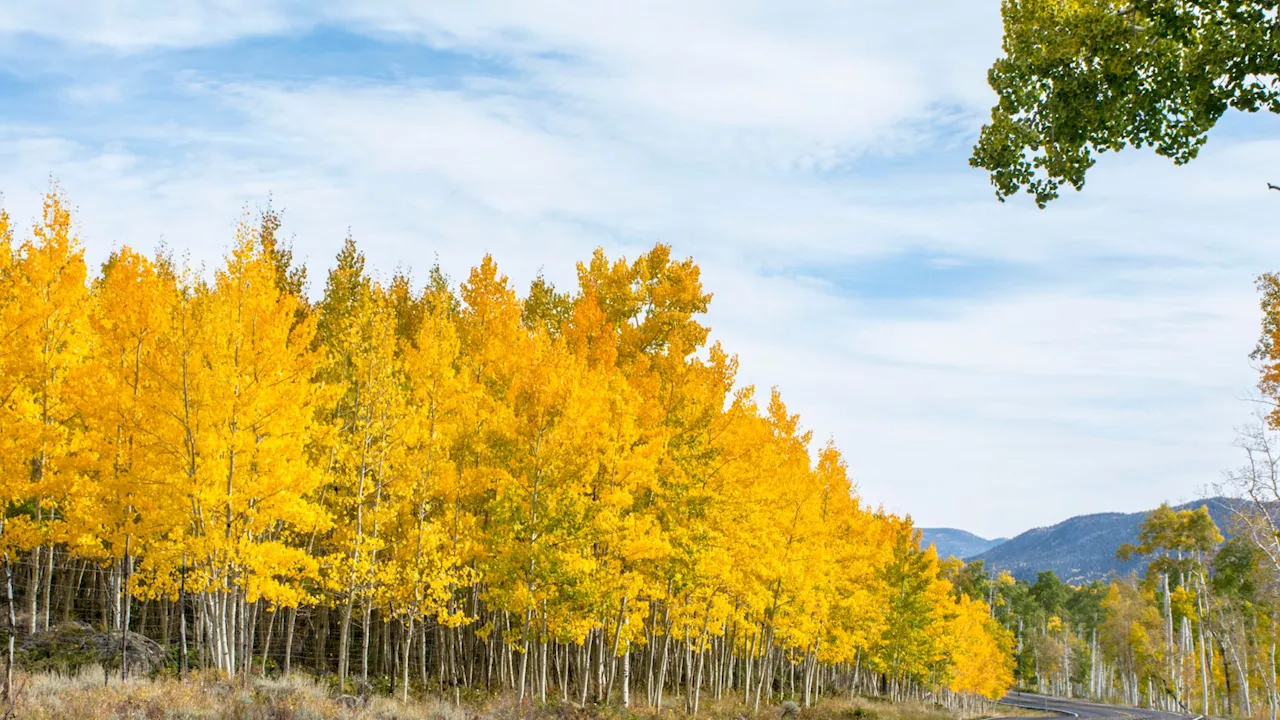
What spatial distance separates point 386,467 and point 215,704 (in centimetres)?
807

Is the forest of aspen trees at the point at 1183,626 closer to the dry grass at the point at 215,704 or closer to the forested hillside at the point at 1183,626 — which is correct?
the forested hillside at the point at 1183,626

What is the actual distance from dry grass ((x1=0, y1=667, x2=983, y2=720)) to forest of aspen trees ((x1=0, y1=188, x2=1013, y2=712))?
1.38 meters

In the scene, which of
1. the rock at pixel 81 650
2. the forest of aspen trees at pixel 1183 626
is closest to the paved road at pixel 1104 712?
the forest of aspen trees at pixel 1183 626

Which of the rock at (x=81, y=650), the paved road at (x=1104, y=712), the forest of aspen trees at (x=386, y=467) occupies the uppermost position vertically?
the forest of aspen trees at (x=386, y=467)

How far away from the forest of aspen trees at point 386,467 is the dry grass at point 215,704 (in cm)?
138

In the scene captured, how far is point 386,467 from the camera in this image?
22094mm

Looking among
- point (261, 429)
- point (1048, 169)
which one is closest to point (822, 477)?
point (261, 429)

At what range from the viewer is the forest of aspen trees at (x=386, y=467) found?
18.8 m

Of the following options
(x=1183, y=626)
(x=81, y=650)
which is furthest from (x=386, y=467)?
(x=1183, y=626)

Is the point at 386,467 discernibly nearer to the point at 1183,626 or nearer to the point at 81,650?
the point at 81,650

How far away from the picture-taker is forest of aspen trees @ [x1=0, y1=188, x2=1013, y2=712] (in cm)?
1880

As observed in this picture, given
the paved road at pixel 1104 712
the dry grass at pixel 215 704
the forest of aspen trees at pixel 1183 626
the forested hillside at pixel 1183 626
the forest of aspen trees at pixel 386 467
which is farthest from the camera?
the forested hillside at pixel 1183 626

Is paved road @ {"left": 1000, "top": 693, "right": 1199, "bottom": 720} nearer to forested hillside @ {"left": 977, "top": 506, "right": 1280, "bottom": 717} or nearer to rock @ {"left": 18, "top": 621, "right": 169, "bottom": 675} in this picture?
forested hillside @ {"left": 977, "top": 506, "right": 1280, "bottom": 717}

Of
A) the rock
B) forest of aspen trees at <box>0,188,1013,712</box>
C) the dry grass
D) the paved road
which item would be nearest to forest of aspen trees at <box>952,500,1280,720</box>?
the paved road
